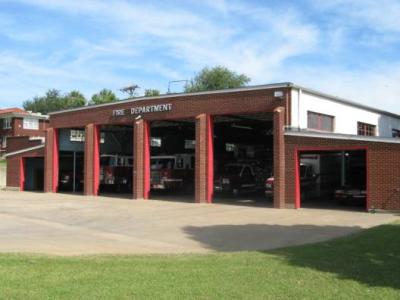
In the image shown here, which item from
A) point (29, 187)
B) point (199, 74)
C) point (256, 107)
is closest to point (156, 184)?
point (256, 107)

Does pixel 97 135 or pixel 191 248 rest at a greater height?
pixel 97 135

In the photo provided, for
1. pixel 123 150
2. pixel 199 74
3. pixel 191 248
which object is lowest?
pixel 191 248

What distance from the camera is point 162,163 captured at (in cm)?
3400

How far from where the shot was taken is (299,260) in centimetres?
991

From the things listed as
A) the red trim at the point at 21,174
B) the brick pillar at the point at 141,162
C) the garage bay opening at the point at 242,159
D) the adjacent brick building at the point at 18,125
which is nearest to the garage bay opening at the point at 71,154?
the red trim at the point at 21,174

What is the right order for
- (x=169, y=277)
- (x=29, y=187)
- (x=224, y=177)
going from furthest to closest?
(x=29, y=187) < (x=224, y=177) < (x=169, y=277)

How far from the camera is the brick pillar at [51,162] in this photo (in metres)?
36.7

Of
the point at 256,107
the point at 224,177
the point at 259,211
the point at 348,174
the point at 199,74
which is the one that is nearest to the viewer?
the point at 259,211

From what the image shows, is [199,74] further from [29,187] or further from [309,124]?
[309,124]

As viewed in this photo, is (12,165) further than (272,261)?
Yes

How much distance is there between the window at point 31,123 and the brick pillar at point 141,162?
42.6 meters

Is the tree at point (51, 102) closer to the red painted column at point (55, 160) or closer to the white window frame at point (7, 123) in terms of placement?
the white window frame at point (7, 123)

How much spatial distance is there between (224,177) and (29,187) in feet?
53.2

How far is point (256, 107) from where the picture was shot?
83.4 ft
